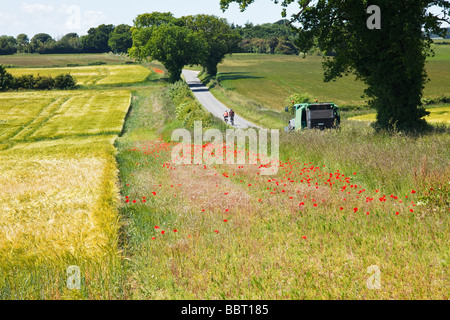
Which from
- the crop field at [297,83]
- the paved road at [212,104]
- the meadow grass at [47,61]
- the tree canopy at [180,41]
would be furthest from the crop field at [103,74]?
the crop field at [297,83]

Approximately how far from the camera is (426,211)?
7527 millimetres

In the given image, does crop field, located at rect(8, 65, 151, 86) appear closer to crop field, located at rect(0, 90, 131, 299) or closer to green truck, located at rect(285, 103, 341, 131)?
green truck, located at rect(285, 103, 341, 131)

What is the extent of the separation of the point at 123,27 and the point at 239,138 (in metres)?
165

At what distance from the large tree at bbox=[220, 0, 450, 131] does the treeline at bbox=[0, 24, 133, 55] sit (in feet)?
491

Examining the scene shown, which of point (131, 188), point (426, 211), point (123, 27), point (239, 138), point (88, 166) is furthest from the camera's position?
point (123, 27)

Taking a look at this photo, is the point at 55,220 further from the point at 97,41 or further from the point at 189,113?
the point at 97,41

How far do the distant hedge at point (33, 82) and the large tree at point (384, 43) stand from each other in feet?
184

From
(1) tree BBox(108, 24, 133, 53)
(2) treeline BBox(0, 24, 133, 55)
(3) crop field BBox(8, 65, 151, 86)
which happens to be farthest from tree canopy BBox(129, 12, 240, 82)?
(2) treeline BBox(0, 24, 133, 55)

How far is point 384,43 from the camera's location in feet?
64.0

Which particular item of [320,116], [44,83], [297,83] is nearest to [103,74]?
[44,83]

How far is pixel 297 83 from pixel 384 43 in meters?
65.8

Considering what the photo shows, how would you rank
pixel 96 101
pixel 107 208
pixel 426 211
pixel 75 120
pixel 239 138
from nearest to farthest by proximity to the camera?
pixel 426 211
pixel 107 208
pixel 239 138
pixel 75 120
pixel 96 101
